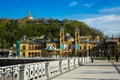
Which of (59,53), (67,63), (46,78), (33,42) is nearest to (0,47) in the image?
(33,42)

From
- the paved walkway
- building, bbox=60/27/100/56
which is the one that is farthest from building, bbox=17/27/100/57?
the paved walkway

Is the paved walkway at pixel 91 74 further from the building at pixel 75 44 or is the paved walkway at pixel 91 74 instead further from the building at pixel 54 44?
the building at pixel 54 44

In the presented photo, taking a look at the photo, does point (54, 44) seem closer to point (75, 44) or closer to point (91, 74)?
point (75, 44)

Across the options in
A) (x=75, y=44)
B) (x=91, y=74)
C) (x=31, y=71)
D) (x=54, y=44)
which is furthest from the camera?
(x=54, y=44)

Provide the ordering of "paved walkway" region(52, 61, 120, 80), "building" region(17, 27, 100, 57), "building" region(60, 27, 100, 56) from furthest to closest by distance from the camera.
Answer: "building" region(17, 27, 100, 57) → "building" region(60, 27, 100, 56) → "paved walkway" region(52, 61, 120, 80)

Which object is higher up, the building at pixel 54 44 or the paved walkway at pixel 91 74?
the building at pixel 54 44

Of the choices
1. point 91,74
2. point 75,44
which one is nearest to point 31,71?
point 91,74

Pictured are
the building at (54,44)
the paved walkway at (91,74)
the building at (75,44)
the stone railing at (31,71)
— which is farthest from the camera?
the building at (54,44)

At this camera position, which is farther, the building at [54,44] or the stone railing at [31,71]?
the building at [54,44]

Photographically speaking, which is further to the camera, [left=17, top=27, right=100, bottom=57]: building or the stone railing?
[left=17, top=27, right=100, bottom=57]: building

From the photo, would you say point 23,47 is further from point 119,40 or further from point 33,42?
point 119,40

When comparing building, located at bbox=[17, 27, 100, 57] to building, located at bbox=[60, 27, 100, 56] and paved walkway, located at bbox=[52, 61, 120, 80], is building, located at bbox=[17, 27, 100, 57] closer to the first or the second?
building, located at bbox=[60, 27, 100, 56]

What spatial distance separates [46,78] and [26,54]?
142 metres

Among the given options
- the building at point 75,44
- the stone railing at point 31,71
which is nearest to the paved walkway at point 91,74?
the stone railing at point 31,71
